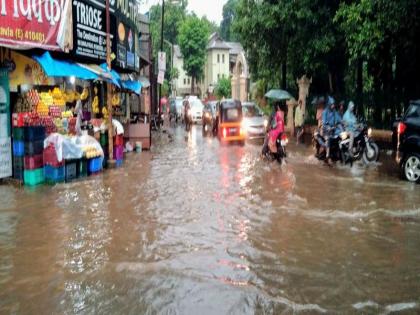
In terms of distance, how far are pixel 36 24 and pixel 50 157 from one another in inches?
124

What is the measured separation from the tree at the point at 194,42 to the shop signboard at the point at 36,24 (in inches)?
2212

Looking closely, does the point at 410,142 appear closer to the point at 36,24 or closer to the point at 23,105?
the point at 23,105

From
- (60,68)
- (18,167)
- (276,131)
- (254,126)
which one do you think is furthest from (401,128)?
(254,126)

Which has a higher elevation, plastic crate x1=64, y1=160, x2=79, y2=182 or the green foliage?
the green foliage

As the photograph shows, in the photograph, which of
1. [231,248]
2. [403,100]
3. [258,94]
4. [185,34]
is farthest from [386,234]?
[185,34]

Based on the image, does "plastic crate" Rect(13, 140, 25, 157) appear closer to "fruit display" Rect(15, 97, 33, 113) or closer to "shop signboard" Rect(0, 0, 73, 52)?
"fruit display" Rect(15, 97, 33, 113)

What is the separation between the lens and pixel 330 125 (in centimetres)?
1577

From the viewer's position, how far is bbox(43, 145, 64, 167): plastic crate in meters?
11.5

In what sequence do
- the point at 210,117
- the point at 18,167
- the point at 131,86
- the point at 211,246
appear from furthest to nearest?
the point at 210,117
the point at 131,86
the point at 18,167
the point at 211,246

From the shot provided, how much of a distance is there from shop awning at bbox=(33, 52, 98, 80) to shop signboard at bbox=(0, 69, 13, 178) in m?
0.86

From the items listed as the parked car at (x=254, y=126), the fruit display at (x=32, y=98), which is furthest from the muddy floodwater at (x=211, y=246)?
the parked car at (x=254, y=126)

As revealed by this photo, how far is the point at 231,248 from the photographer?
693cm

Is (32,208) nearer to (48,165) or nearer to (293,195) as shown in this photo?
(48,165)

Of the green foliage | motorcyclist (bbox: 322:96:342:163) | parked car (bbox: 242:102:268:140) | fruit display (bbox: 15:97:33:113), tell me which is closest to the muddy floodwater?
fruit display (bbox: 15:97:33:113)
